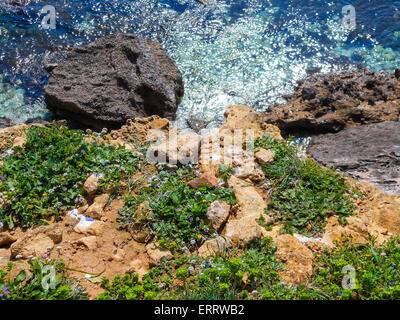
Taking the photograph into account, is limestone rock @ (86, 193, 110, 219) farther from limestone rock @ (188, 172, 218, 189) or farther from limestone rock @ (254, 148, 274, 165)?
limestone rock @ (254, 148, 274, 165)

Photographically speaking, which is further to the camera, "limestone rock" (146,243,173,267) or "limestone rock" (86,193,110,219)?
"limestone rock" (86,193,110,219)

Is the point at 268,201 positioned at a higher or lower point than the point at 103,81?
lower

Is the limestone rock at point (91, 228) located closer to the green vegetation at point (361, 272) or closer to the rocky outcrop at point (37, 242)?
the rocky outcrop at point (37, 242)

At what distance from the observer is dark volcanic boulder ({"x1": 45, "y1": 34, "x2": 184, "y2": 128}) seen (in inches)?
314

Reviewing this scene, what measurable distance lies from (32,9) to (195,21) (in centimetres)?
450

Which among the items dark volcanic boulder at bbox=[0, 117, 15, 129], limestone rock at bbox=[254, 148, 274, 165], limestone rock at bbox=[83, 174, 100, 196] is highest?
dark volcanic boulder at bbox=[0, 117, 15, 129]

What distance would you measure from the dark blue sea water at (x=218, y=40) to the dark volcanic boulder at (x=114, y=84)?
2.08 feet

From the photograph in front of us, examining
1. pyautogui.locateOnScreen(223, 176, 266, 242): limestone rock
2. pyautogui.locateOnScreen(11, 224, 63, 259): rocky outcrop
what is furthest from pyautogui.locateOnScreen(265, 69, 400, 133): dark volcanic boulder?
pyautogui.locateOnScreen(11, 224, 63, 259): rocky outcrop

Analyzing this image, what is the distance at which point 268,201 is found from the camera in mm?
5543

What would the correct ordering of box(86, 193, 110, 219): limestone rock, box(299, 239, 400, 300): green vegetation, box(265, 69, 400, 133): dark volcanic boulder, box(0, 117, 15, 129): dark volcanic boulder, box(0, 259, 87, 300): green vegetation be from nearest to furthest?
box(0, 259, 87, 300): green vegetation → box(299, 239, 400, 300): green vegetation → box(86, 193, 110, 219): limestone rock → box(0, 117, 15, 129): dark volcanic boulder → box(265, 69, 400, 133): dark volcanic boulder

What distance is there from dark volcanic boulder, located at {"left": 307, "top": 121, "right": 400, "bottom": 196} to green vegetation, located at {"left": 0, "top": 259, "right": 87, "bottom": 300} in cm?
454

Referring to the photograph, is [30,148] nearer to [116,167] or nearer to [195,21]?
[116,167]

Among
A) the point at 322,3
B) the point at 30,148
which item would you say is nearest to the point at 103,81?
the point at 30,148

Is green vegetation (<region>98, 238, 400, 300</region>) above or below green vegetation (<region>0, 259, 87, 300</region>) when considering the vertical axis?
below
